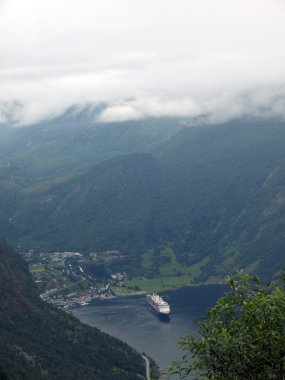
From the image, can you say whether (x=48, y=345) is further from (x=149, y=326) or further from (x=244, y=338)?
(x=244, y=338)

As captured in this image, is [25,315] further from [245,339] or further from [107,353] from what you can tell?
[245,339]

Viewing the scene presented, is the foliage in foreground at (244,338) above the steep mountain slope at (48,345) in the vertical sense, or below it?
above

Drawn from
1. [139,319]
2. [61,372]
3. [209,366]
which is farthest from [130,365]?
[209,366]

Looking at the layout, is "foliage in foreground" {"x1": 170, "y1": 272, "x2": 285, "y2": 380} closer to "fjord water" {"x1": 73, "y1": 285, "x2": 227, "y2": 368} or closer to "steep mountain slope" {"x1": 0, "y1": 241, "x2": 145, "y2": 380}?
"steep mountain slope" {"x1": 0, "y1": 241, "x2": 145, "y2": 380}

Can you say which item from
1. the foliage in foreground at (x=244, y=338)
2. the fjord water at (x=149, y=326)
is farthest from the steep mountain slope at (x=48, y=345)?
the foliage in foreground at (x=244, y=338)

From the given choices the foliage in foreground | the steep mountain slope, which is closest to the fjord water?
the steep mountain slope

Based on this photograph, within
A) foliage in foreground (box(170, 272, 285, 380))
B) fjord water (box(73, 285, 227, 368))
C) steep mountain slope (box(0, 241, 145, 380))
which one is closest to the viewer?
foliage in foreground (box(170, 272, 285, 380))

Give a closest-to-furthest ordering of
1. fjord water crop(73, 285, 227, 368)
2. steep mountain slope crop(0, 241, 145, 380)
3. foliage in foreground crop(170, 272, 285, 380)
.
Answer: foliage in foreground crop(170, 272, 285, 380)
steep mountain slope crop(0, 241, 145, 380)
fjord water crop(73, 285, 227, 368)

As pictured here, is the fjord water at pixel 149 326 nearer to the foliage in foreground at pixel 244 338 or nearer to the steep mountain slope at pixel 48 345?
the steep mountain slope at pixel 48 345

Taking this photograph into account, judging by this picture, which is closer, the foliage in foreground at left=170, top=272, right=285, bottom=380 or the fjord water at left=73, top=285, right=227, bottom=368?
the foliage in foreground at left=170, top=272, right=285, bottom=380
